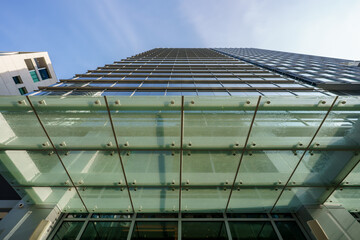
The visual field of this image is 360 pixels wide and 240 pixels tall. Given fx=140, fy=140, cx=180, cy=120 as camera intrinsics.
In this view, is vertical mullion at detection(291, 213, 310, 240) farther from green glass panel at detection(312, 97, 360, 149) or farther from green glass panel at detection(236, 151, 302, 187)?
green glass panel at detection(312, 97, 360, 149)

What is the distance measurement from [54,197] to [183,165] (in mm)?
5839

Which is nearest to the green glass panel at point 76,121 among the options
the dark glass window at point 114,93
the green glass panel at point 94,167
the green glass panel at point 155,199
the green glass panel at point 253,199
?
the green glass panel at point 94,167

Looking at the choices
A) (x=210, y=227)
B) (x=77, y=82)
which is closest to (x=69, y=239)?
(x=210, y=227)

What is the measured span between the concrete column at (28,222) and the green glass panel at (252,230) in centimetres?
746

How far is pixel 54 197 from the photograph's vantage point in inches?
239

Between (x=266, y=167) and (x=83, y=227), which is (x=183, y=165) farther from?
(x=83, y=227)

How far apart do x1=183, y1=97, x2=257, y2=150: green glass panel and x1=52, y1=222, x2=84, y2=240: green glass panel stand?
21.3 ft

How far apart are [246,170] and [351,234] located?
415cm

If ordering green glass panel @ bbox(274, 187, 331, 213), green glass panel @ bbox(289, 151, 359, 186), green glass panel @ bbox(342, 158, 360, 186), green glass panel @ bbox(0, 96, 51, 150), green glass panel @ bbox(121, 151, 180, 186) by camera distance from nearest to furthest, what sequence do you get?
green glass panel @ bbox(0, 96, 51, 150) < green glass panel @ bbox(289, 151, 359, 186) < green glass panel @ bbox(121, 151, 180, 186) < green glass panel @ bbox(342, 158, 360, 186) < green glass panel @ bbox(274, 187, 331, 213)

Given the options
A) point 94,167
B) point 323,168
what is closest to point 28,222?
point 94,167

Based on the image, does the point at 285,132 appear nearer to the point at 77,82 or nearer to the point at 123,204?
the point at 123,204

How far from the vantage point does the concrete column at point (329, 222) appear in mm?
4812

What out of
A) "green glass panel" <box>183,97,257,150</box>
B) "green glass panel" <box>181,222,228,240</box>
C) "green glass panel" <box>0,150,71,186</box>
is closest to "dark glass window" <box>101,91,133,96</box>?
"green glass panel" <box>0,150,71,186</box>

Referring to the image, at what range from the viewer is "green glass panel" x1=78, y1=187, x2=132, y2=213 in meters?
6.04
